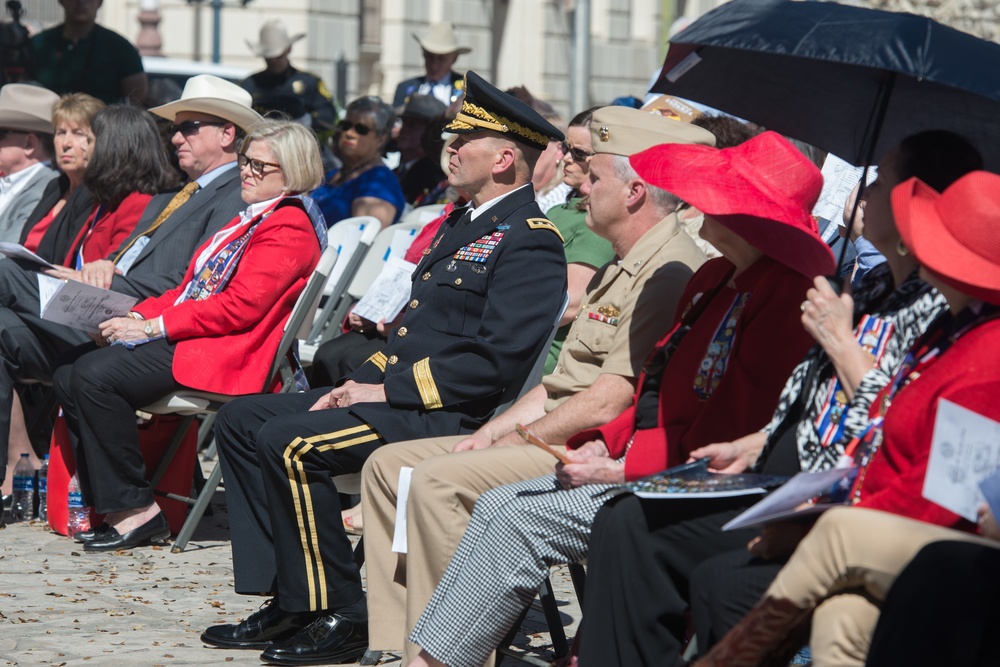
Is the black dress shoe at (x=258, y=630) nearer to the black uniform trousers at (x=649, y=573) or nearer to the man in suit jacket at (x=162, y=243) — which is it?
the black uniform trousers at (x=649, y=573)

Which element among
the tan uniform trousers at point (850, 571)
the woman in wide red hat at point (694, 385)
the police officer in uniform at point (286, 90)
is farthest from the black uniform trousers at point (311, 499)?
the police officer in uniform at point (286, 90)

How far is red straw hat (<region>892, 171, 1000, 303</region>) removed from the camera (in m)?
3.20

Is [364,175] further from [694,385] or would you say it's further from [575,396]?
[694,385]

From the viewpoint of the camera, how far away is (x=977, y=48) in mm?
3562

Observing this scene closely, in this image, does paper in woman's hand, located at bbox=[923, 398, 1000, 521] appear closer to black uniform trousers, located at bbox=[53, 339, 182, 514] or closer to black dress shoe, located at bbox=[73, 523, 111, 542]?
black uniform trousers, located at bbox=[53, 339, 182, 514]

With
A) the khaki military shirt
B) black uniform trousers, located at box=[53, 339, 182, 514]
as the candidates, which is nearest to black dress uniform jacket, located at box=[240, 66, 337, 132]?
black uniform trousers, located at box=[53, 339, 182, 514]

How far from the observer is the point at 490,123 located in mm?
4957

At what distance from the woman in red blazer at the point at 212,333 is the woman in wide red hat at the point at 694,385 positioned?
6.63 feet

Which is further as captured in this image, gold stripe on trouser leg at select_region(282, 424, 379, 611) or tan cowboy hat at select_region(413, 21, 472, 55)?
tan cowboy hat at select_region(413, 21, 472, 55)

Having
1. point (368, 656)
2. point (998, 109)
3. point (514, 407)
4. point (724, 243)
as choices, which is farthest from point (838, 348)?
point (368, 656)

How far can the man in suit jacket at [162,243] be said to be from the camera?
6426 mm

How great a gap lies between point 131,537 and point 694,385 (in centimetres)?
291

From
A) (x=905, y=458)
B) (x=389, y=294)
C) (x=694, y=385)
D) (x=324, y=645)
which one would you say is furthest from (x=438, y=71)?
(x=905, y=458)

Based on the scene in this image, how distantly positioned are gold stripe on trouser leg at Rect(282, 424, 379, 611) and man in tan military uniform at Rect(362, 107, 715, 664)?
181 mm
